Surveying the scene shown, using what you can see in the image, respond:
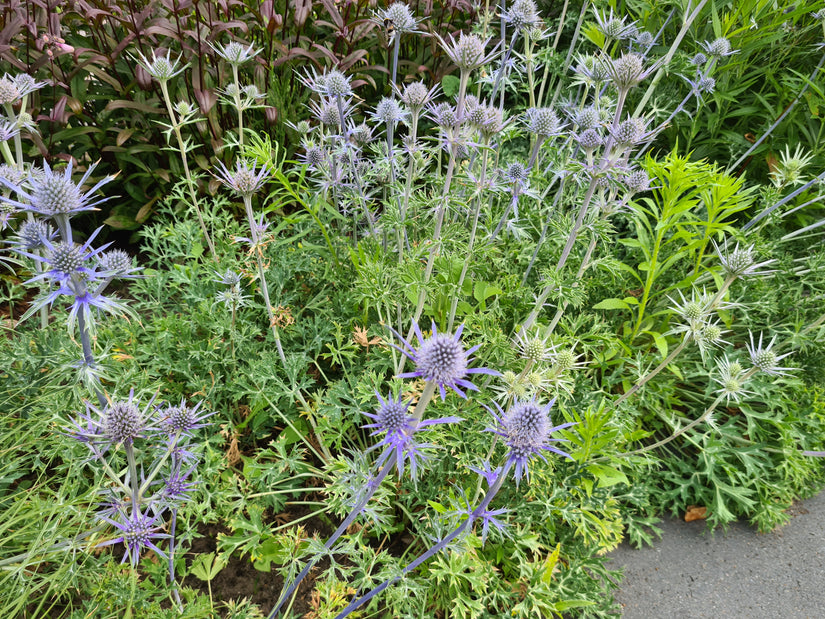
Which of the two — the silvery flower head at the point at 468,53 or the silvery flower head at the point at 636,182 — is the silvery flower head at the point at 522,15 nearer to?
the silvery flower head at the point at 636,182

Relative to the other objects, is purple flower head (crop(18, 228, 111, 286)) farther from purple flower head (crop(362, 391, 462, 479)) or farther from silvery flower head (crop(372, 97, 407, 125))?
silvery flower head (crop(372, 97, 407, 125))

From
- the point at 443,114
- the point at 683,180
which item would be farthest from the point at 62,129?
the point at 683,180

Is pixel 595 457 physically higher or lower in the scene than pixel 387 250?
lower

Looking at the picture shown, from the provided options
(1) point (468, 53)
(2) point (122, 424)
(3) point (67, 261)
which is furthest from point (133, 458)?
(1) point (468, 53)

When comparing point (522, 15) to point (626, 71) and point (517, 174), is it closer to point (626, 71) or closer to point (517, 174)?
point (517, 174)

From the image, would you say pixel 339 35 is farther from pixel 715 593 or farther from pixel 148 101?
pixel 715 593

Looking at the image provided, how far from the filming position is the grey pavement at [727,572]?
2.55 meters

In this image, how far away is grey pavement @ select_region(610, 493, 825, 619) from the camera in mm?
2553

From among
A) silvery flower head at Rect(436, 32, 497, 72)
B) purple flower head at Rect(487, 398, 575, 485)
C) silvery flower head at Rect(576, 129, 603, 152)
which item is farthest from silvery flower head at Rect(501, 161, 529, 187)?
purple flower head at Rect(487, 398, 575, 485)

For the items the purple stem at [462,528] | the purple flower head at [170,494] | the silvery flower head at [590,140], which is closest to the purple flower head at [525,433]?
the purple stem at [462,528]

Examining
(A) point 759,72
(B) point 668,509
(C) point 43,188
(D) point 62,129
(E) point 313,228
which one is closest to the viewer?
(C) point 43,188

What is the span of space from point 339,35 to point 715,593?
14.3ft

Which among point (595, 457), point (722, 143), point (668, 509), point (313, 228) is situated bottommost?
point (668, 509)

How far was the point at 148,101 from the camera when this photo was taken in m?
3.63
